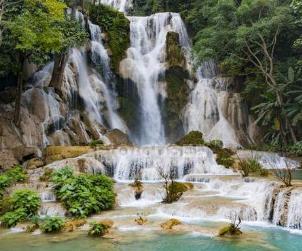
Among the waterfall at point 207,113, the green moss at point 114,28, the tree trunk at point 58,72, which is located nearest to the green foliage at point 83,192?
the tree trunk at point 58,72

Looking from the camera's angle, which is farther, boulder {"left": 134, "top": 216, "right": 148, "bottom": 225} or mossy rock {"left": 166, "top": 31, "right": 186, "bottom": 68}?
mossy rock {"left": 166, "top": 31, "right": 186, "bottom": 68}

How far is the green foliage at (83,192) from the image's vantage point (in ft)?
46.7

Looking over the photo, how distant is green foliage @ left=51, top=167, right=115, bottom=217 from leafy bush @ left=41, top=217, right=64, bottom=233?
1.40 m

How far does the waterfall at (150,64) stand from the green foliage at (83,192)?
14.0 m

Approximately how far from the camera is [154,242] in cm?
1126

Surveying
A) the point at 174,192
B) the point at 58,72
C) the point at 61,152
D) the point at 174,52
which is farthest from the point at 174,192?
the point at 174,52

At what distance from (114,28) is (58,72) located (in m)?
7.90

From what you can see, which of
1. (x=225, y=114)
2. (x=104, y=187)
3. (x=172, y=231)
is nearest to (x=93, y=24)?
(x=225, y=114)

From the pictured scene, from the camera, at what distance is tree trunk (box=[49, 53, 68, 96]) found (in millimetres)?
26547

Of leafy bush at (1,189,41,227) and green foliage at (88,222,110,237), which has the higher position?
leafy bush at (1,189,41,227)

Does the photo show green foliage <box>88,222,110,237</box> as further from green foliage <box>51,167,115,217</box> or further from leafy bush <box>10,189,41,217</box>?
leafy bush <box>10,189,41,217</box>

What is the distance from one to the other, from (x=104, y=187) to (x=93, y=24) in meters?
19.6

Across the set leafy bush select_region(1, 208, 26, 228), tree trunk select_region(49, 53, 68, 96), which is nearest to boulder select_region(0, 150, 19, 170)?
leafy bush select_region(1, 208, 26, 228)

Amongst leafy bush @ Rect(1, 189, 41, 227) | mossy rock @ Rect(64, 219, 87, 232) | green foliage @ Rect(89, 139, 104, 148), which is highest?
green foliage @ Rect(89, 139, 104, 148)
